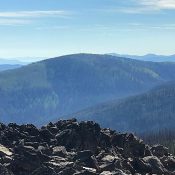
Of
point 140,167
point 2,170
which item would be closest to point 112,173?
point 140,167

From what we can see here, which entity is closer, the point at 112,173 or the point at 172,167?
the point at 112,173

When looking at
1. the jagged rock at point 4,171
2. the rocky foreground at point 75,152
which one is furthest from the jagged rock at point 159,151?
the jagged rock at point 4,171

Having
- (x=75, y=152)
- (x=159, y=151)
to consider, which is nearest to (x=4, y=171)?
(x=75, y=152)

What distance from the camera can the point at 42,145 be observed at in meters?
140

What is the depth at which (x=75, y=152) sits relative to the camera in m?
138

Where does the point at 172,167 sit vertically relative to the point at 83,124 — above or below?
below

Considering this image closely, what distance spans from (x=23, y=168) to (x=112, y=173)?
23933 mm

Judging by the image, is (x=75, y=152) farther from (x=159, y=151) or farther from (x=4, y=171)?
(x=159, y=151)

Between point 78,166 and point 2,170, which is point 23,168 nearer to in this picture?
point 2,170

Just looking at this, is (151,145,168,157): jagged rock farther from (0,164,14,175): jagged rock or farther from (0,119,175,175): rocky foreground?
(0,164,14,175): jagged rock

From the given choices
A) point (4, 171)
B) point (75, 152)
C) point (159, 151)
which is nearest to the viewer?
point (4, 171)

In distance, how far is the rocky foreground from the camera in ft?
396

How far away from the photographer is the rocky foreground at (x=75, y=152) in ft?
396

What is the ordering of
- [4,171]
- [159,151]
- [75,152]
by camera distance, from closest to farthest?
[4,171]
[75,152]
[159,151]
